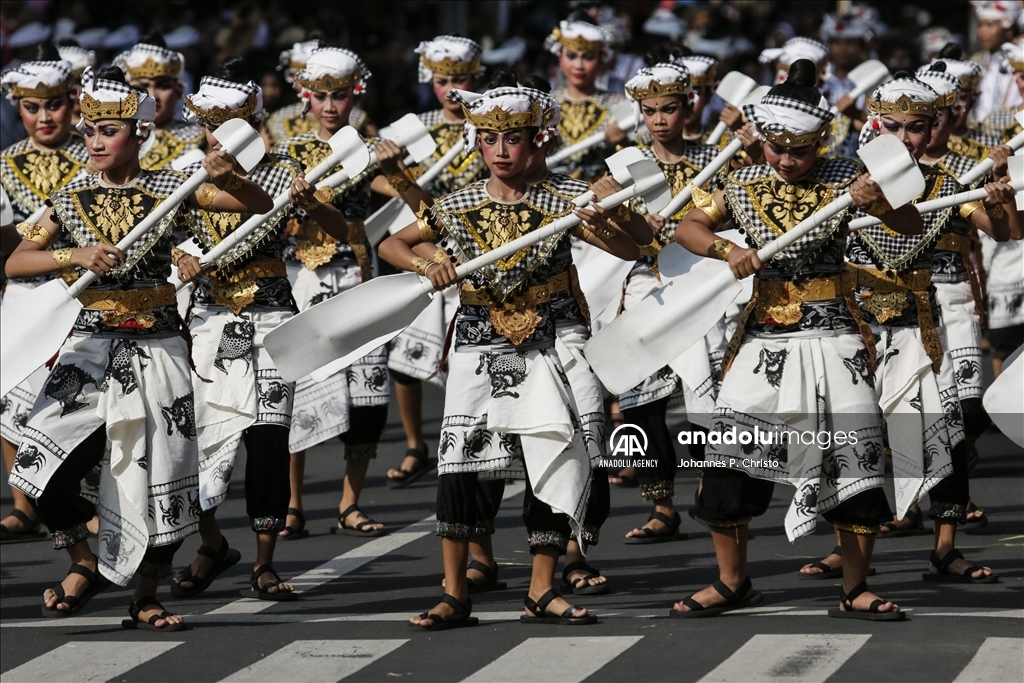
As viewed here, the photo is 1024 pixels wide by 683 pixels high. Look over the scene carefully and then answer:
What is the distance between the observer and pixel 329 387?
32.4 ft

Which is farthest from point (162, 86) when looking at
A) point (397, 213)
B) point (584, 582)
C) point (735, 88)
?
point (584, 582)

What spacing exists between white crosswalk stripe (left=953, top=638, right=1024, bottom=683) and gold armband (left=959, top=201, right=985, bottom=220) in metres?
1.90

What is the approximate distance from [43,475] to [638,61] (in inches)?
434

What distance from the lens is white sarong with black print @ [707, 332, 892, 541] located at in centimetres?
758

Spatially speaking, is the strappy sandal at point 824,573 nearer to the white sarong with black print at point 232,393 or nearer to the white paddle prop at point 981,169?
the white paddle prop at point 981,169

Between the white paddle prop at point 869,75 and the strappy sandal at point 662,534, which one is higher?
the white paddle prop at point 869,75

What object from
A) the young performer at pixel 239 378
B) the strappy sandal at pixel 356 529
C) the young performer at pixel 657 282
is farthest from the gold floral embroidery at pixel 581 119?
the young performer at pixel 239 378

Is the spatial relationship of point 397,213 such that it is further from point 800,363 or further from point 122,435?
point 800,363

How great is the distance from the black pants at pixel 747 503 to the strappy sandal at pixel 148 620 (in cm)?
210

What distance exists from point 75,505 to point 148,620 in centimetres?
54

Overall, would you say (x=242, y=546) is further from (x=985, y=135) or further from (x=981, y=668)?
(x=985, y=135)

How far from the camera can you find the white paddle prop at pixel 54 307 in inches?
305

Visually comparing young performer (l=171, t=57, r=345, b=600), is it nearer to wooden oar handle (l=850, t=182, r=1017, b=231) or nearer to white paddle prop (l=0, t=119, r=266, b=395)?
white paddle prop (l=0, t=119, r=266, b=395)

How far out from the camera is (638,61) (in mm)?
17906
